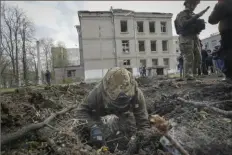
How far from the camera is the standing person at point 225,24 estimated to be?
132 inches

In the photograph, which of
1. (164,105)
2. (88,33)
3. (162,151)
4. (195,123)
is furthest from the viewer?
(88,33)

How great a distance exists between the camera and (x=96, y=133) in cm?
226

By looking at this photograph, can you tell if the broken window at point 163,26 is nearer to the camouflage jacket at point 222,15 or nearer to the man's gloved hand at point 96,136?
the camouflage jacket at point 222,15

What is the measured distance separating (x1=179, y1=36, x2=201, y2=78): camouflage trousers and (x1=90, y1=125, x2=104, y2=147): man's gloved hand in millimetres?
3504

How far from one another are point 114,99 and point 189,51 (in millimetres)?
3694

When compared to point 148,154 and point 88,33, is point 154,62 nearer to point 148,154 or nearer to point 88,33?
point 88,33

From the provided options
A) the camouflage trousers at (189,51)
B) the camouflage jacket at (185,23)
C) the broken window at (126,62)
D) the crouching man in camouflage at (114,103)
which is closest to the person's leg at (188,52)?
the camouflage trousers at (189,51)

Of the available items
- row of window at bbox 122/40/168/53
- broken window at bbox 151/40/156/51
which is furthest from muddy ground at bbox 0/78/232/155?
broken window at bbox 151/40/156/51

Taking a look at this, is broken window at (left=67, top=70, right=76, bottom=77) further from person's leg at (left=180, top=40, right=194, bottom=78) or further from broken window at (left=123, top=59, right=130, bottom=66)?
person's leg at (left=180, top=40, right=194, bottom=78)

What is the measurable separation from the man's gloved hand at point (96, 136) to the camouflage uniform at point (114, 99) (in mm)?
108

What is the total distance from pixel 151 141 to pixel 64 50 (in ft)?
124

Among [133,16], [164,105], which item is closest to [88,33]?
[133,16]

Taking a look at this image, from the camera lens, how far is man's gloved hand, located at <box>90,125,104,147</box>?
2.21 m

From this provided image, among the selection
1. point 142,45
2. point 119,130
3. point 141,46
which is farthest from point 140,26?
point 119,130
